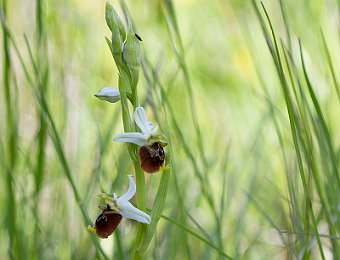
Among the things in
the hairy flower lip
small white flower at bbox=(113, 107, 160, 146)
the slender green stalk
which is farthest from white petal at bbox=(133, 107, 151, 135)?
the slender green stalk

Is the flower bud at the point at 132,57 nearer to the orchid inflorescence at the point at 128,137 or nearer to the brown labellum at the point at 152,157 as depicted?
the orchid inflorescence at the point at 128,137

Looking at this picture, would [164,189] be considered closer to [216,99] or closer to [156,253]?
[156,253]

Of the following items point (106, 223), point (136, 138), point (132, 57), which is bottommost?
point (106, 223)

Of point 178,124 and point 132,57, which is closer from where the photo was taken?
point 132,57

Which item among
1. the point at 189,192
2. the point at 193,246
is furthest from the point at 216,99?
the point at 193,246

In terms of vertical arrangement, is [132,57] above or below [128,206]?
above

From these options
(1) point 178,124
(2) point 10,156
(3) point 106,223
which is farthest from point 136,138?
(1) point 178,124

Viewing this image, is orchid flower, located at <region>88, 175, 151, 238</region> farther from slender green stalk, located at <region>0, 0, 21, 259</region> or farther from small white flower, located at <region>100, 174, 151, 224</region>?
slender green stalk, located at <region>0, 0, 21, 259</region>

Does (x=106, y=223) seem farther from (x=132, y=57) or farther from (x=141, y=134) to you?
(x=132, y=57)

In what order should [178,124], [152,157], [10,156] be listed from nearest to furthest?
[152,157] → [10,156] → [178,124]

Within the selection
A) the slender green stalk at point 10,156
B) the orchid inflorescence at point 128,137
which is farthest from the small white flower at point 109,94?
the slender green stalk at point 10,156
